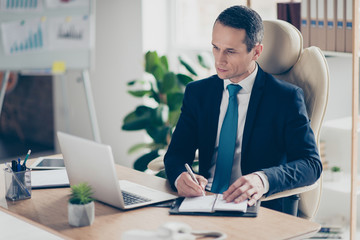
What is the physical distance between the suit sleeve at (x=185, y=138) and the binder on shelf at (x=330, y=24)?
1.03m

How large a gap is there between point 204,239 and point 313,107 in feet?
2.92

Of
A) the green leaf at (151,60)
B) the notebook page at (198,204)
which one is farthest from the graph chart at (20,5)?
the notebook page at (198,204)

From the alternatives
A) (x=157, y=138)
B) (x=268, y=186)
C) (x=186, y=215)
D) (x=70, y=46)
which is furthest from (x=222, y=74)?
(x=70, y=46)

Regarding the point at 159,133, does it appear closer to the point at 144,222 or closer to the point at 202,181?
the point at 202,181

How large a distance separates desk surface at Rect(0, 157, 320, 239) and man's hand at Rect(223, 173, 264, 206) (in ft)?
0.21

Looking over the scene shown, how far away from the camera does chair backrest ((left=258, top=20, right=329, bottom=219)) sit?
2.06 meters

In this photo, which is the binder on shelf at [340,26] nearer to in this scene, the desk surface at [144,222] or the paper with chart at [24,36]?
the desk surface at [144,222]

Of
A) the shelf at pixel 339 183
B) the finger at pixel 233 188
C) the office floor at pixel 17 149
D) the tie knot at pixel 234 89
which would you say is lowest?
the office floor at pixel 17 149

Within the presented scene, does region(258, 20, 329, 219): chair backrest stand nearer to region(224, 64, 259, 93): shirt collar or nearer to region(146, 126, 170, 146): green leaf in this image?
region(224, 64, 259, 93): shirt collar

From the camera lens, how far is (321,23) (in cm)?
293

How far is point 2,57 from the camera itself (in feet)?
12.2

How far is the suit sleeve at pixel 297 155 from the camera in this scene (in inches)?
70.5

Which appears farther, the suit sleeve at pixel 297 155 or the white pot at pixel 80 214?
the suit sleeve at pixel 297 155

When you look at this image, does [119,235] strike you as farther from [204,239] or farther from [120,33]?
[120,33]
